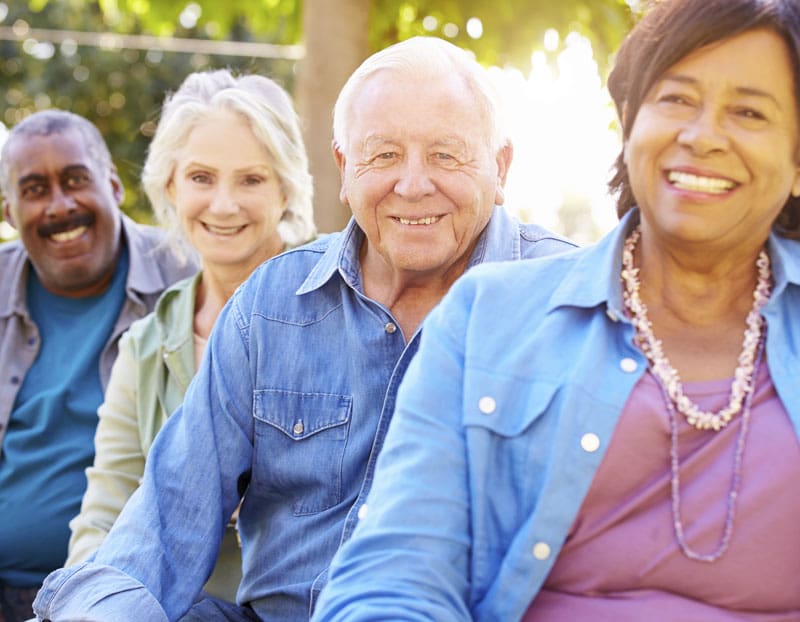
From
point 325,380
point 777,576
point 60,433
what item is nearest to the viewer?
point 777,576

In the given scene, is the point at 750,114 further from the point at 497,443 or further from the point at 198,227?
the point at 198,227

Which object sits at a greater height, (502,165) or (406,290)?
(502,165)

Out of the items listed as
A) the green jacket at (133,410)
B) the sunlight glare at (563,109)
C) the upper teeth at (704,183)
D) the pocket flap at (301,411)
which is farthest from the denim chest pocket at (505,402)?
the sunlight glare at (563,109)

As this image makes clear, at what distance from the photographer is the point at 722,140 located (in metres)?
1.87

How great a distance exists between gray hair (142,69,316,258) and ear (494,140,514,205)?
0.89 meters

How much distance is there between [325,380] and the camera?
249 cm

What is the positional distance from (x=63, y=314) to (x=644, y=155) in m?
2.52

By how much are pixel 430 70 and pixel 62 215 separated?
5.98 ft

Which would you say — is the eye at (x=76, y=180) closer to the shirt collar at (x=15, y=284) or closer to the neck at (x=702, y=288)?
the shirt collar at (x=15, y=284)

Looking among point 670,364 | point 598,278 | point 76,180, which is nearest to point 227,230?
point 76,180

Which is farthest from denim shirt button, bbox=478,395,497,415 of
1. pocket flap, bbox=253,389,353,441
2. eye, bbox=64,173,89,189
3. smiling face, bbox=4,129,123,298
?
eye, bbox=64,173,89,189

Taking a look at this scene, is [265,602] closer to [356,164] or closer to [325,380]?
[325,380]

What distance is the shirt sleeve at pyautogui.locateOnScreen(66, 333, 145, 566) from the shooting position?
125 inches

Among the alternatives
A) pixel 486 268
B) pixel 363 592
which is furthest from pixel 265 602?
pixel 486 268
